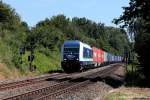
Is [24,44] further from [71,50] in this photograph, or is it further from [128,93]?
[128,93]

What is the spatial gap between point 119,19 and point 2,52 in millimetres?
12209

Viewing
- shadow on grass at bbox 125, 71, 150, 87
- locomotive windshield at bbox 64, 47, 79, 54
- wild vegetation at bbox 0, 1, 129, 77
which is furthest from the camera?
locomotive windshield at bbox 64, 47, 79, 54

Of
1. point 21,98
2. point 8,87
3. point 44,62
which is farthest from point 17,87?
point 44,62

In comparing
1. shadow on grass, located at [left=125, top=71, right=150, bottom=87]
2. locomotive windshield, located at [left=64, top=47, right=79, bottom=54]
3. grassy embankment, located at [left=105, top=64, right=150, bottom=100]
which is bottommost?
grassy embankment, located at [left=105, top=64, right=150, bottom=100]

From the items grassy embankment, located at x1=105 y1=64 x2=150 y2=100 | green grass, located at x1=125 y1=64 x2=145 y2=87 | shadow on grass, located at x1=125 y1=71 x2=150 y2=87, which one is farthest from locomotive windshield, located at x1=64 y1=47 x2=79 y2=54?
grassy embankment, located at x1=105 y1=64 x2=150 y2=100

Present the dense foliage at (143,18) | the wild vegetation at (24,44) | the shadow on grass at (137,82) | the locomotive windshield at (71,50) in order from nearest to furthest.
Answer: the shadow on grass at (137,82) → the dense foliage at (143,18) → the wild vegetation at (24,44) → the locomotive windshield at (71,50)

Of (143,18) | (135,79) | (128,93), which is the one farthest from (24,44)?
(128,93)

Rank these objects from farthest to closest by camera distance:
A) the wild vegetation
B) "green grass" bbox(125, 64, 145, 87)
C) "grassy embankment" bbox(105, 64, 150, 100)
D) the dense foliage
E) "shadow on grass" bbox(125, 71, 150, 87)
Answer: the wild vegetation → the dense foliage → "green grass" bbox(125, 64, 145, 87) → "shadow on grass" bbox(125, 71, 150, 87) → "grassy embankment" bbox(105, 64, 150, 100)

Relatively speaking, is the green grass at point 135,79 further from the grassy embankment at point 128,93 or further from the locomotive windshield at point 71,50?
the locomotive windshield at point 71,50

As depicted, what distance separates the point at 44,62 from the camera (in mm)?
58906

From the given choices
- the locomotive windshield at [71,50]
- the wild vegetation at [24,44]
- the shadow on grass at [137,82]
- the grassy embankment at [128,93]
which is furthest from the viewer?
the locomotive windshield at [71,50]

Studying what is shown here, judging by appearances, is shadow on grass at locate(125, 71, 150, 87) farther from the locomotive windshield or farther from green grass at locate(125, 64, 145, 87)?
the locomotive windshield

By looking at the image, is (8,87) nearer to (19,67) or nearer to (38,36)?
(19,67)

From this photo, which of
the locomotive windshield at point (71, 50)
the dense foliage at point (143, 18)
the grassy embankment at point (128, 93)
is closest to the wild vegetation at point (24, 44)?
the dense foliage at point (143, 18)
